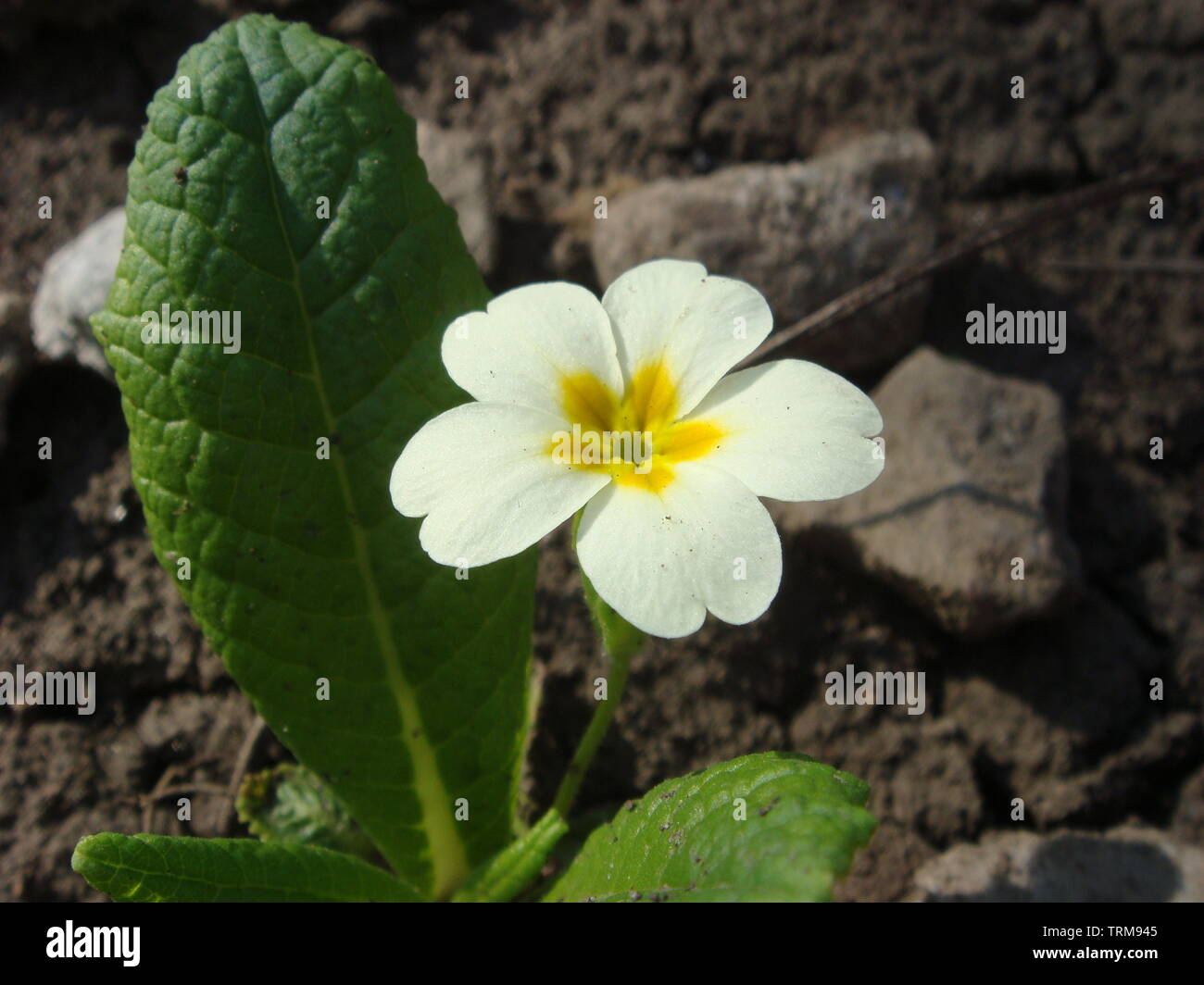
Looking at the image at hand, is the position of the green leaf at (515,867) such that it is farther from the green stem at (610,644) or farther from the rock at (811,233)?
the rock at (811,233)

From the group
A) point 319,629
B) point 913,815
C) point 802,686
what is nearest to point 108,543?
point 319,629

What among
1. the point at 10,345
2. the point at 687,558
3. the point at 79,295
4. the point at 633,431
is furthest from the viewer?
the point at 10,345

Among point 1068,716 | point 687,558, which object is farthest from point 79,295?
point 1068,716

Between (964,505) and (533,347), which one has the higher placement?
(533,347)

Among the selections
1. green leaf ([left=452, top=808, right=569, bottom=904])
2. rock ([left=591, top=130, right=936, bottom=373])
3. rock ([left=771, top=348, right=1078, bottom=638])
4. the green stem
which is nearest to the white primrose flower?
the green stem

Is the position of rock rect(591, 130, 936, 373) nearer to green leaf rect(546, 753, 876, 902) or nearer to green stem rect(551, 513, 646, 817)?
green stem rect(551, 513, 646, 817)

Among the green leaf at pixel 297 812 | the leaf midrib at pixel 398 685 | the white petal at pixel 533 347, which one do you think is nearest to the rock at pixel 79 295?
the leaf midrib at pixel 398 685

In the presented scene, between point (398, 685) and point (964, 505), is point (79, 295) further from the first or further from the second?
point (964, 505)
